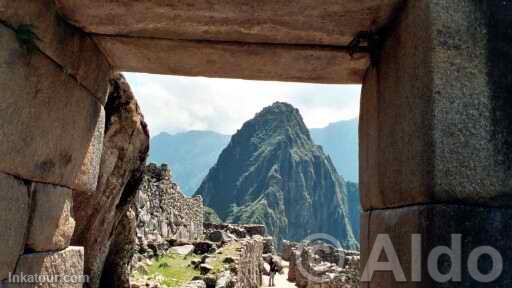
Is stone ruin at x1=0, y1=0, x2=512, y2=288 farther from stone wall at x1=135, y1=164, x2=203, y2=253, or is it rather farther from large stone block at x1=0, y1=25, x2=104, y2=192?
stone wall at x1=135, y1=164, x2=203, y2=253

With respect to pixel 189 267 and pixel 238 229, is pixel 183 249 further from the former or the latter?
pixel 238 229

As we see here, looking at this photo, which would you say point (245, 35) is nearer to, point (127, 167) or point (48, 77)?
point (48, 77)

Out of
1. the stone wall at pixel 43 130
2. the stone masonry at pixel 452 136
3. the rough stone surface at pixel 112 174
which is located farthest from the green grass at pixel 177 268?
the stone masonry at pixel 452 136

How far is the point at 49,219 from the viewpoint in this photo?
318cm

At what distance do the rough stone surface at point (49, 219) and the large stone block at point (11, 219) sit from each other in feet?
0.35

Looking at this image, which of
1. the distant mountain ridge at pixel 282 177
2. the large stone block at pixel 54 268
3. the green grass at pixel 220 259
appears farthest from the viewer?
the distant mountain ridge at pixel 282 177

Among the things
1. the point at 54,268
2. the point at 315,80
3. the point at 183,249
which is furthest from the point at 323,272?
the point at 54,268

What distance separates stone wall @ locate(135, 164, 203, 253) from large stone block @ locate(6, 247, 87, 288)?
418 inches

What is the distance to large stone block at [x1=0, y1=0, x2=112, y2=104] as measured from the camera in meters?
2.55

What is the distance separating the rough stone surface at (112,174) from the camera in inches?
289

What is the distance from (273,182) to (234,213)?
17807 millimetres

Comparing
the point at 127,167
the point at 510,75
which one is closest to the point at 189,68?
the point at 510,75

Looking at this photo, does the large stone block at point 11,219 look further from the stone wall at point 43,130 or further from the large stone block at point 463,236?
the large stone block at point 463,236

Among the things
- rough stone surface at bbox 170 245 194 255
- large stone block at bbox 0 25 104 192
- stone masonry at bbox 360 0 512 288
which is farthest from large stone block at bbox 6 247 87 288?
rough stone surface at bbox 170 245 194 255
